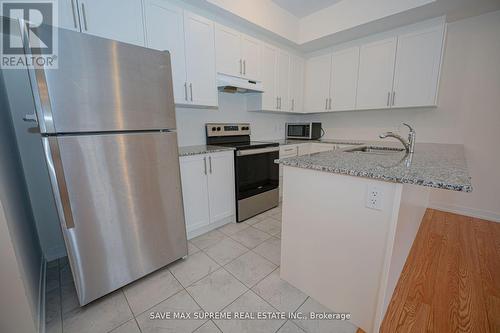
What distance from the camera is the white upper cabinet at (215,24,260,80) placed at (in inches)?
92.1

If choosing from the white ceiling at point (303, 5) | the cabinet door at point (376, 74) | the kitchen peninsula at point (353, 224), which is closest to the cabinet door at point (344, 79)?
the cabinet door at point (376, 74)

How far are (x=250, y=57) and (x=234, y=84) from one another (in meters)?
0.53

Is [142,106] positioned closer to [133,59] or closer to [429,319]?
[133,59]

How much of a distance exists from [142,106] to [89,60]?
35 centimetres

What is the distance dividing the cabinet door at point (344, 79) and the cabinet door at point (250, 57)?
1.30 metres

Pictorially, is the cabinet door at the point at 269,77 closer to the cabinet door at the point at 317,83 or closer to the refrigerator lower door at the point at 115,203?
the cabinet door at the point at 317,83

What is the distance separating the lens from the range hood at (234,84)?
7.85ft

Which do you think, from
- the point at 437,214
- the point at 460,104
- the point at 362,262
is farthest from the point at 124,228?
the point at 460,104

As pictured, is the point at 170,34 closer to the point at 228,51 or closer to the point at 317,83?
the point at 228,51

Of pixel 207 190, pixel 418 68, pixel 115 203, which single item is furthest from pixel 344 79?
pixel 115 203

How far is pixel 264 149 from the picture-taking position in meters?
2.60

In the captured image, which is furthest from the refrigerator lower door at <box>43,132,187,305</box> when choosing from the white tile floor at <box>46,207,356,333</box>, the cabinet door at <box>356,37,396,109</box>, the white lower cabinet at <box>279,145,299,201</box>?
the cabinet door at <box>356,37,396,109</box>

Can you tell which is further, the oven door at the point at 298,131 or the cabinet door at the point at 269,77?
the oven door at the point at 298,131

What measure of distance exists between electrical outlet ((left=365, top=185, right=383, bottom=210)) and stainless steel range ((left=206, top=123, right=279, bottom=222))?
151 cm
